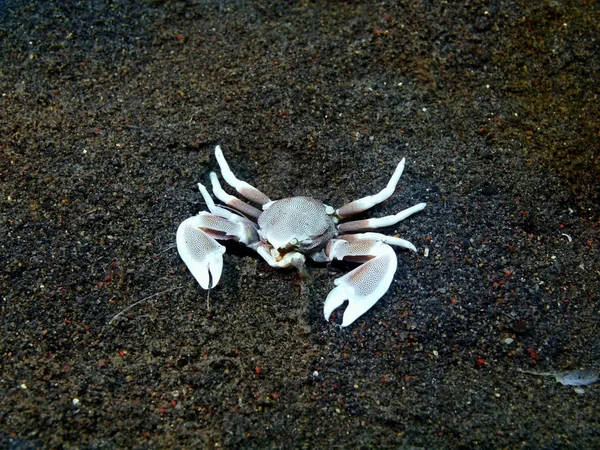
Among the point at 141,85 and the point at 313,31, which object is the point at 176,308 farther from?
the point at 313,31

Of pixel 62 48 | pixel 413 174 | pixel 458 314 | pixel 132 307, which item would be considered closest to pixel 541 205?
pixel 413 174

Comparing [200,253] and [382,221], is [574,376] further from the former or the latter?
[200,253]

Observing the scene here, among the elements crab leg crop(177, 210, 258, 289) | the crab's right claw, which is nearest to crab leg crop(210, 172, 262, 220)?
crab leg crop(177, 210, 258, 289)

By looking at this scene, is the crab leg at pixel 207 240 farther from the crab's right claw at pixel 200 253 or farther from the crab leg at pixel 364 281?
the crab leg at pixel 364 281

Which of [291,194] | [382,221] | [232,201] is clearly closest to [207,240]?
[232,201]

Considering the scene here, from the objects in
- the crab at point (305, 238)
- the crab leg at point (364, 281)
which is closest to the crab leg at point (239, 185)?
the crab at point (305, 238)

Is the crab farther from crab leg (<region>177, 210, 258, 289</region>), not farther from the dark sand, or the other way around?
the dark sand
